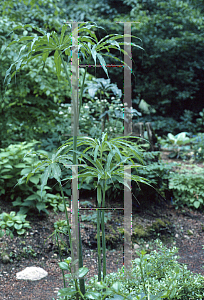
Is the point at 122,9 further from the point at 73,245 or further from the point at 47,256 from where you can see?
the point at 73,245

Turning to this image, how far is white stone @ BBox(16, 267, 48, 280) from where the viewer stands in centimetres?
221

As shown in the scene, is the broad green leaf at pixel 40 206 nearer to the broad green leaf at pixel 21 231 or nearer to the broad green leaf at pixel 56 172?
the broad green leaf at pixel 21 231

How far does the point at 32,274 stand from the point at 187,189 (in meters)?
2.21

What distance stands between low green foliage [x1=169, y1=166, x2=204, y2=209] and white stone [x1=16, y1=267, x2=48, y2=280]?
6.37 feet

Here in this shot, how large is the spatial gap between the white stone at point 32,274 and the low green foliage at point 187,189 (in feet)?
6.37

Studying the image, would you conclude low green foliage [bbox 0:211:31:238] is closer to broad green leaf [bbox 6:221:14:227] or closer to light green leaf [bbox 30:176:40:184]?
broad green leaf [bbox 6:221:14:227]

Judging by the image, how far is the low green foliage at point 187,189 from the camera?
364cm

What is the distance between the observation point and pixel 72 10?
7.15 metres

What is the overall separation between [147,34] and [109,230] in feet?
19.9

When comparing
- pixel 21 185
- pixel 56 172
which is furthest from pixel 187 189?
pixel 56 172

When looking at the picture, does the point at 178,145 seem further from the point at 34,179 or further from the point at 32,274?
the point at 32,274

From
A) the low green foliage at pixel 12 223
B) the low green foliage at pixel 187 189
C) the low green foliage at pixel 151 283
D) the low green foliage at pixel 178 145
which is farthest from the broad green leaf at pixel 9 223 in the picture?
the low green foliage at pixel 178 145

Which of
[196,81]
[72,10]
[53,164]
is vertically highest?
[72,10]

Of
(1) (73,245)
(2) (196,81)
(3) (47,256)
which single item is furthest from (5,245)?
(2) (196,81)
